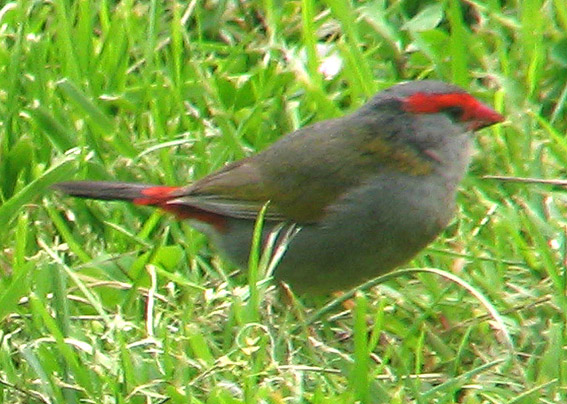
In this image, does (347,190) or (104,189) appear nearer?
(347,190)

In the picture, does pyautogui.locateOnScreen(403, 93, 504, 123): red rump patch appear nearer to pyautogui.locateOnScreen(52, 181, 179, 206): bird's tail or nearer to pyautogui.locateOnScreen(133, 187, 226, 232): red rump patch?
pyautogui.locateOnScreen(133, 187, 226, 232): red rump patch

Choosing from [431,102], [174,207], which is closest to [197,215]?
[174,207]

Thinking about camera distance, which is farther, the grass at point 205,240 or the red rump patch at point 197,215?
the red rump patch at point 197,215

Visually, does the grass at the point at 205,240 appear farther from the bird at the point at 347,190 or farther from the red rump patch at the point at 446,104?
the red rump patch at the point at 446,104

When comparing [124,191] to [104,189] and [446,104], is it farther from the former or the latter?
[446,104]

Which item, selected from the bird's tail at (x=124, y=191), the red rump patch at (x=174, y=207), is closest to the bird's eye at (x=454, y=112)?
the red rump patch at (x=174, y=207)

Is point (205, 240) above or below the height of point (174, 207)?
below

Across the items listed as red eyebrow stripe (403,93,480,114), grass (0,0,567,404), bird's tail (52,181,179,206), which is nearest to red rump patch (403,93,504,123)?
red eyebrow stripe (403,93,480,114)
